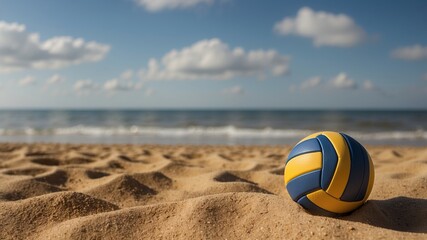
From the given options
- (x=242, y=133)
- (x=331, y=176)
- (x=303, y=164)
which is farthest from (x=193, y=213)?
(x=242, y=133)

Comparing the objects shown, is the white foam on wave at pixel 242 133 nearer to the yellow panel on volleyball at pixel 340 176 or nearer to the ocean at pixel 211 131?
the ocean at pixel 211 131

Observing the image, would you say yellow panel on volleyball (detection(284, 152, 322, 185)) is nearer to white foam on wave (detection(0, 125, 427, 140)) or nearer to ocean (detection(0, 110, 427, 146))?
ocean (detection(0, 110, 427, 146))

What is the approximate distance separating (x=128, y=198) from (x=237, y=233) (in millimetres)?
1690

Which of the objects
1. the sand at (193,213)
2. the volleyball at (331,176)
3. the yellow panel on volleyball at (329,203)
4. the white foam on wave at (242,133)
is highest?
the volleyball at (331,176)

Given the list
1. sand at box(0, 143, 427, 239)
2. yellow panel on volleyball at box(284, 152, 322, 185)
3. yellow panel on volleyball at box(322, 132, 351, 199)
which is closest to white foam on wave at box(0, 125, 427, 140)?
sand at box(0, 143, 427, 239)

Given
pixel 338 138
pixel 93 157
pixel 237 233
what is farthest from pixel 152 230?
pixel 93 157

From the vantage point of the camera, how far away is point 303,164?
2.74 m

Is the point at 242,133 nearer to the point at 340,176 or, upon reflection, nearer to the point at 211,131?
the point at 211,131

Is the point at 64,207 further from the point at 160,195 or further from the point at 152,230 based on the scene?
the point at 160,195

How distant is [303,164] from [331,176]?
23 cm

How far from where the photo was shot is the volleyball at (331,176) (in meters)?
2.59

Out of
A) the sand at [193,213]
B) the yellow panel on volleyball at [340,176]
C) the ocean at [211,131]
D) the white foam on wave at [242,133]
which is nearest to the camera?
the sand at [193,213]

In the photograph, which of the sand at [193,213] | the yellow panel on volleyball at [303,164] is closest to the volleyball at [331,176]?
the yellow panel on volleyball at [303,164]

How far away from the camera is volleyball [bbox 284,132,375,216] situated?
259 centimetres
